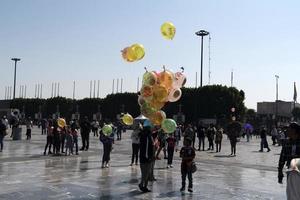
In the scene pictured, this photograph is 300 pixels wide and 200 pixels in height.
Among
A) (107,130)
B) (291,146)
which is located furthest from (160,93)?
(107,130)

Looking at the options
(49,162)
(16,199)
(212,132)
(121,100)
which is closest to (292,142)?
(16,199)

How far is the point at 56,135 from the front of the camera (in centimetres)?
2236

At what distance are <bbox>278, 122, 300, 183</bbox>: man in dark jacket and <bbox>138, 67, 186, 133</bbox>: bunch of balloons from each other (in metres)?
4.52

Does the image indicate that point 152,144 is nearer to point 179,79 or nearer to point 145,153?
point 145,153

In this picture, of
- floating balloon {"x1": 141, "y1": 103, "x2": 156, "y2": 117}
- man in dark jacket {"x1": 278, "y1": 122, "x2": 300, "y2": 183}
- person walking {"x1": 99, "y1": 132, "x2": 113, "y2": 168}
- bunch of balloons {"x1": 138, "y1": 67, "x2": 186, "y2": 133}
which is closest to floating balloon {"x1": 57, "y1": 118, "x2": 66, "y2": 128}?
person walking {"x1": 99, "y1": 132, "x2": 113, "y2": 168}

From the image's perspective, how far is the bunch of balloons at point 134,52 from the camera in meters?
12.9

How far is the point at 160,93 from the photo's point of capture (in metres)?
12.9

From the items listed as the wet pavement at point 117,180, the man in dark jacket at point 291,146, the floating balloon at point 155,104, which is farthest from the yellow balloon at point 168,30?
the man in dark jacket at point 291,146

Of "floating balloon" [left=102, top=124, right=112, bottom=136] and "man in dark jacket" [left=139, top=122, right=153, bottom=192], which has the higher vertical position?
"floating balloon" [left=102, top=124, right=112, bottom=136]

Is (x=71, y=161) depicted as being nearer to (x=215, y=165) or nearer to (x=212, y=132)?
(x=215, y=165)

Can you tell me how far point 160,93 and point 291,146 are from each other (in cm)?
470

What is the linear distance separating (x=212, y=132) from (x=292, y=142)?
19.7m

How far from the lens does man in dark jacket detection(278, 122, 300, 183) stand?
8.34 meters

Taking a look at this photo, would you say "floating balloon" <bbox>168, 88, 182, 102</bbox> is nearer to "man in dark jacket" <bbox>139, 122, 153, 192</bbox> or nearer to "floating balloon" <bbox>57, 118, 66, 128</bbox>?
"man in dark jacket" <bbox>139, 122, 153, 192</bbox>
